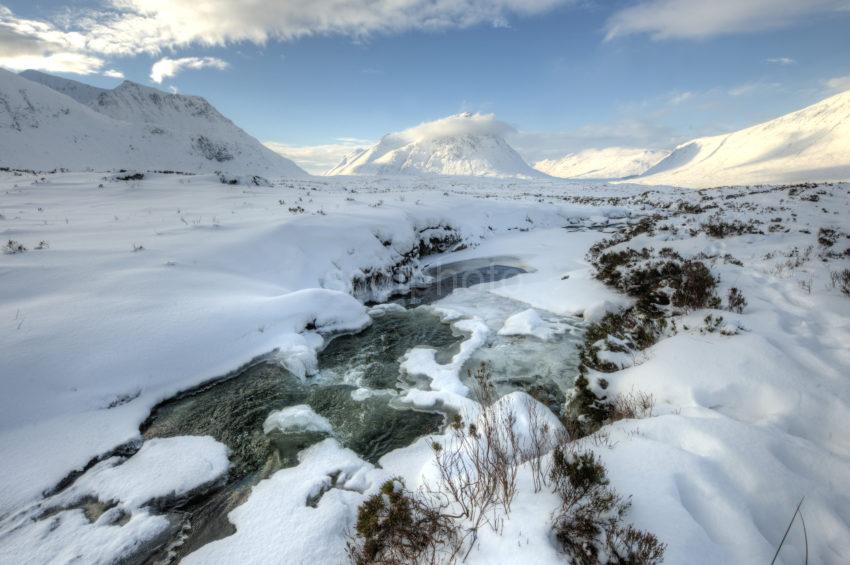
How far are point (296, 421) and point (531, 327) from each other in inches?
242

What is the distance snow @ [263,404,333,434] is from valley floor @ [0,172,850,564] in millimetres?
422

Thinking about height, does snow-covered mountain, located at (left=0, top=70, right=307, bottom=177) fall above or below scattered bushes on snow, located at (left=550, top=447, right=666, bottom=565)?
above

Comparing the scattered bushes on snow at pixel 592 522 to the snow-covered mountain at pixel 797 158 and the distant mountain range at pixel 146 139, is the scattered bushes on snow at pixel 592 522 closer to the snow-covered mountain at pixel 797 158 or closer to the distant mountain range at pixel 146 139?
the distant mountain range at pixel 146 139

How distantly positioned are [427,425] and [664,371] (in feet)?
13.0

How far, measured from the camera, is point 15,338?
5.42 meters

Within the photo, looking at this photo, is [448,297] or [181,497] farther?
[448,297]

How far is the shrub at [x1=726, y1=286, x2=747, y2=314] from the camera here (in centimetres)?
746

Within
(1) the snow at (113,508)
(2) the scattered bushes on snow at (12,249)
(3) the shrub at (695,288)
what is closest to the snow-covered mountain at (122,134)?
(2) the scattered bushes on snow at (12,249)

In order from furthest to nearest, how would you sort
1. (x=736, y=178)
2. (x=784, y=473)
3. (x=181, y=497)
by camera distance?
(x=736, y=178)
(x=181, y=497)
(x=784, y=473)

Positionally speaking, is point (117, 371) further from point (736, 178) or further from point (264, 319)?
point (736, 178)

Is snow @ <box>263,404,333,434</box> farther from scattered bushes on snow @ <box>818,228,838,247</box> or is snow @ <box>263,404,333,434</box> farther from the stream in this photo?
scattered bushes on snow @ <box>818,228,838,247</box>

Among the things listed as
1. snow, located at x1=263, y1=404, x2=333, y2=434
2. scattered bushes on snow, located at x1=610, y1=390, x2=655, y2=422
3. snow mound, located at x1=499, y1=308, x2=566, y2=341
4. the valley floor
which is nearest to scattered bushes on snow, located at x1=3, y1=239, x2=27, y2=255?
the valley floor

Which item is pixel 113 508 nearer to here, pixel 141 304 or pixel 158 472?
pixel 158 472

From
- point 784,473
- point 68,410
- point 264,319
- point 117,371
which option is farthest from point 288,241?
point 784,473
